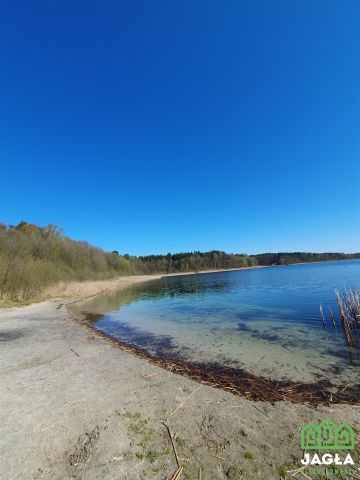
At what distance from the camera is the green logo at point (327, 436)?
13.2 ft

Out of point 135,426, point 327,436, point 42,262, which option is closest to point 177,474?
point 135,426

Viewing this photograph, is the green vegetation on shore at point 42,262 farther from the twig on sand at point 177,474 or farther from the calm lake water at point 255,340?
the twig on sand at point 177,474

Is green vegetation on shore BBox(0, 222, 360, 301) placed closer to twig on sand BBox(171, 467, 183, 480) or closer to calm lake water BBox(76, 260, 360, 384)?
calm lake water BBox(76, 260, 360, 384)

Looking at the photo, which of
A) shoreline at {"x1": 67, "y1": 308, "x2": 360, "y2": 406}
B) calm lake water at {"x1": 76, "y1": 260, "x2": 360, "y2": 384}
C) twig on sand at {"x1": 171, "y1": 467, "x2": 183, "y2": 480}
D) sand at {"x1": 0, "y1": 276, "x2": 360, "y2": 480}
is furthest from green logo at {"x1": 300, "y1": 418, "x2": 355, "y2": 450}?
calm lake water at {"x1": 76, "y1": 260, "x2": 360, "y2": 384}

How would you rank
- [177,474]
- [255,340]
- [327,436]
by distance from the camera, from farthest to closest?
1. [255,340]
2. [327,436]
3. [177,474]

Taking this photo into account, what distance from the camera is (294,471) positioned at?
3.47 meters

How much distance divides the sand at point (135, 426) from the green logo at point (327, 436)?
156 millimetres

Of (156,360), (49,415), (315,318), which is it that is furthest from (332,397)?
(315,318)

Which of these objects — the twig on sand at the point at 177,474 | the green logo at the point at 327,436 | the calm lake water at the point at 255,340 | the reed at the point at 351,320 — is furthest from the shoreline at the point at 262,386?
the reed at the point at 351,320

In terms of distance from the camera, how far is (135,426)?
4555mm

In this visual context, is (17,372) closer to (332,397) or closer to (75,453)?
(75,453)

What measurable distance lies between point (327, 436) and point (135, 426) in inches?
128

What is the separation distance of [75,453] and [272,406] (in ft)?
12.6

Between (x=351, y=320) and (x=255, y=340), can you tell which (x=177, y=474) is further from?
(x=351, y=320)
